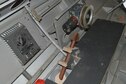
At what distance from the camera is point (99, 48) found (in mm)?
2162

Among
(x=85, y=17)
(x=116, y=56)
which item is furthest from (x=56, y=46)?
(x=116, y=56)

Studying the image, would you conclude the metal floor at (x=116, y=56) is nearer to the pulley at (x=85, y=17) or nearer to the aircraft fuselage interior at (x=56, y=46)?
the aircraft fuselage interior at (x=56, y=46)

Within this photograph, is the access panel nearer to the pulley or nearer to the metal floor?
Answer: the pulley

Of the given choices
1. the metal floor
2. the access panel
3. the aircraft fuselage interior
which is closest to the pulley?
the aircraft fuselage interior

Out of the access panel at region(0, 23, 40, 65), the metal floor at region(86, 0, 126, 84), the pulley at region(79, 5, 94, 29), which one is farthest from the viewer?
the pulley at region(79, 5, 94, 29)

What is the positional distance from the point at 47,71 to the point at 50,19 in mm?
664

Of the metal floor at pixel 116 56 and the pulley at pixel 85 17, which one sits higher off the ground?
the pulley at pixel 85 17

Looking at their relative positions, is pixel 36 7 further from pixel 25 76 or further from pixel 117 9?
pixel 117 9

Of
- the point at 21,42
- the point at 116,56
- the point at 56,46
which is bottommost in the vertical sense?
the point at 116,56

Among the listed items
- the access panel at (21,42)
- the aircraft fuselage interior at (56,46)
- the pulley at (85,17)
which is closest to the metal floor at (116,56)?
the aircraft fuselage interior at (56,46)

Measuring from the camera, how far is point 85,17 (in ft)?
7.52

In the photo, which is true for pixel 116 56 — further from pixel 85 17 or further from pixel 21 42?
pixel 21 42

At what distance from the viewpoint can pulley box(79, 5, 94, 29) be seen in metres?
2.25

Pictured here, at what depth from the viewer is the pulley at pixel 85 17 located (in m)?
2.25
